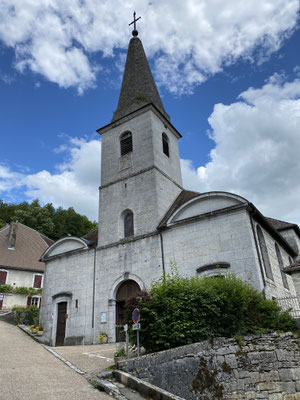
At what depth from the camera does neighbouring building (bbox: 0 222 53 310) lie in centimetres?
2563

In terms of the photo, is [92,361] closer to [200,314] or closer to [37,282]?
[200,314]

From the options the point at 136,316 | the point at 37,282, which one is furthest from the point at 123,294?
the point at 37,282

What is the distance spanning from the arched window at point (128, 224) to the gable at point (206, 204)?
9.58 ft

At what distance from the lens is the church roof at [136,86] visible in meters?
20.7

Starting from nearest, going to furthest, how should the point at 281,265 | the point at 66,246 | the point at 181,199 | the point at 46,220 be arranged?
the point at 281,265 < the point at 181,199 < the point at 66,246 < the point at 46,220

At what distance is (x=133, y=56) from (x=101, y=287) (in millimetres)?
17232

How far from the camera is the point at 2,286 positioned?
2512 cm

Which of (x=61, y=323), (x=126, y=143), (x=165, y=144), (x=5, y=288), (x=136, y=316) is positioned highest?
(x=165, y=144)

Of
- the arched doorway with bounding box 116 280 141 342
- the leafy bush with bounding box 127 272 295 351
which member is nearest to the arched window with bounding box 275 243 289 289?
the leafy bush with bounding box 127 272 295 351

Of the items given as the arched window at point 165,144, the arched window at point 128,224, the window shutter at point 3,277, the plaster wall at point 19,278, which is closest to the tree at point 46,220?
the plaster wall at point 19,278

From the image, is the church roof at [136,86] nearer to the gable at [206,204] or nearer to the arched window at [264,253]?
the gable at [206,204]

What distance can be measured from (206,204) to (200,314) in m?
6.70

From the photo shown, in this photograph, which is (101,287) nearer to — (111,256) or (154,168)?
(111,256)

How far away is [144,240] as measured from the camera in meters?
15.8
